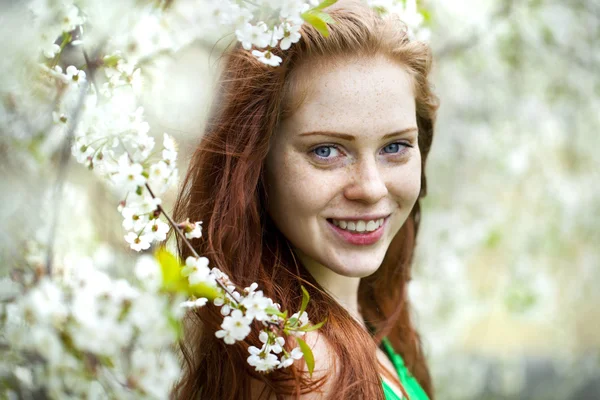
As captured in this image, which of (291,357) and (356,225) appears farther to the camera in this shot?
(356,225)

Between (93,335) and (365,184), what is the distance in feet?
2.46

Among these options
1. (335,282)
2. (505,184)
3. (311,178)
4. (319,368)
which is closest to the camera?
(319,368)

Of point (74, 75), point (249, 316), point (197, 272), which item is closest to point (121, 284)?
point (197, 272)

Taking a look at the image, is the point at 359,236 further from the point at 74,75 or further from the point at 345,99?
the point at 74,75

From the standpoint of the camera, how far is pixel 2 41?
1.50 meters

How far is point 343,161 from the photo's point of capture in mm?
1575

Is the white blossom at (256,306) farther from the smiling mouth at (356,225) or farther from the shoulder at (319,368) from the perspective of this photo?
the smiling mouth at (356,225)

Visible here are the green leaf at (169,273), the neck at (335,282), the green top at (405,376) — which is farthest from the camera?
the green top at (405,376)

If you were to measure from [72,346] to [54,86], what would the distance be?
0.68 m

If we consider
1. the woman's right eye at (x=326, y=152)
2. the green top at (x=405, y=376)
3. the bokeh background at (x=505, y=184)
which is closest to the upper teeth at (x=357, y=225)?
the woman's right eye at (x=326, y=152)

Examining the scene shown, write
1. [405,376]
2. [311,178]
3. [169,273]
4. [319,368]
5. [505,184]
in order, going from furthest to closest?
[505,184], [405,376], [311,178], [319,368], [169,273]

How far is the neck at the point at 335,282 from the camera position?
1738 millimetres

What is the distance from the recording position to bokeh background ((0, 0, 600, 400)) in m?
3.48

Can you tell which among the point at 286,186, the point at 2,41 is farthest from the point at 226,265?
the point at 2,41
